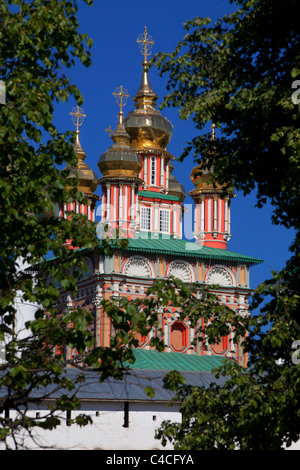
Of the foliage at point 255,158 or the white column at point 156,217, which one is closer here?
the foliage at point 255,158

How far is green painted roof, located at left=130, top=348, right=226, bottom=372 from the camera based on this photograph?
29.8 meters

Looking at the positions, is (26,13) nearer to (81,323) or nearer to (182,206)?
(81,323)

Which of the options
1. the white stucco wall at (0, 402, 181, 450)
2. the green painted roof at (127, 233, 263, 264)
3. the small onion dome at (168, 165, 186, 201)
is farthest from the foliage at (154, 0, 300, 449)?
the small onion dome at (168, 165, 186, 201)

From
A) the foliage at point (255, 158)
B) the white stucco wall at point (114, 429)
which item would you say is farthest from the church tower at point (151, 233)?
the foliage at point (255, 158)

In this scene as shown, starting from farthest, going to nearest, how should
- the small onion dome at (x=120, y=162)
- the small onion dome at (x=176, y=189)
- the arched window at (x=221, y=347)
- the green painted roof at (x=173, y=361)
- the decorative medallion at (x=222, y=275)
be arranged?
the small onion dome at (x=176, y=189) → the small onion dome at (x=120, y=162) → the decorative medallion at (x=222, y=275) → the arched window at (x=221, y=347) → the green painted roof at (x=173, y=361)

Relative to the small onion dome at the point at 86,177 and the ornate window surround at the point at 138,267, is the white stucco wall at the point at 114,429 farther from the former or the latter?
the small onion dome at the point at 86,177

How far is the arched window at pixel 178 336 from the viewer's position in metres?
33.0

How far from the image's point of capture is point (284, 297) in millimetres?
12000

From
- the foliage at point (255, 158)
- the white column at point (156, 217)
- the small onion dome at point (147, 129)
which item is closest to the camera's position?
the foliage at point (255, 158)

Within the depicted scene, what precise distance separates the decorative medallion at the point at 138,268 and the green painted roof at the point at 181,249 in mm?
345

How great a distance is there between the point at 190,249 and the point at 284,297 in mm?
21753

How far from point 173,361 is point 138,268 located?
3261 mm

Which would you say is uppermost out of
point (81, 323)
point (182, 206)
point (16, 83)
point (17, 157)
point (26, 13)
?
point (182, 206)
